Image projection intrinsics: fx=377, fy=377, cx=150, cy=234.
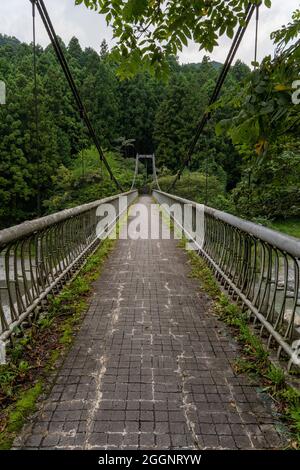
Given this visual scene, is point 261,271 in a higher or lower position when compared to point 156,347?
higher

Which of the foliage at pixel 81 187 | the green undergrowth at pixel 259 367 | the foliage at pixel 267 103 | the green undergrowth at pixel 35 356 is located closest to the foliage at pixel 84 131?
the foliage at pixel 81 187

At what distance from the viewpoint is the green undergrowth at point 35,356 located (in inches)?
68.3

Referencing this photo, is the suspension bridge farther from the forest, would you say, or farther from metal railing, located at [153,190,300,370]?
the forest

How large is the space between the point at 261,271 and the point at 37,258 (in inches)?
65.7

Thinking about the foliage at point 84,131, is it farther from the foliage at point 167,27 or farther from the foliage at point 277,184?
the foliage at point 167,27

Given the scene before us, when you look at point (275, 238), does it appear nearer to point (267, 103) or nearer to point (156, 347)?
point (267, 103)

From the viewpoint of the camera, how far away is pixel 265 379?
2.04 meters

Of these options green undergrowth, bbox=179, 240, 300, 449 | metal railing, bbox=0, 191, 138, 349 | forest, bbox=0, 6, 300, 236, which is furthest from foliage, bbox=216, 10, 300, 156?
metal railing, bbox=0, 191, 138, 349

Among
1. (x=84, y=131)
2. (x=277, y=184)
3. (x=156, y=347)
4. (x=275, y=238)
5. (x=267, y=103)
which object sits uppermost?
(x=84, y=131)

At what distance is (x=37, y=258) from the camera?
2.92 metres

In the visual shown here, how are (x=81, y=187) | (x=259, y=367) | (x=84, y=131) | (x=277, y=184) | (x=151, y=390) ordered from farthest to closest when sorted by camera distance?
(x=84, y=131) < (x=81, y=187) < (x=277, y=184) < (x=259, y=367) < (x=151, y=390)

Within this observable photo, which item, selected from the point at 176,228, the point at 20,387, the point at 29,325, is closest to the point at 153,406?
the point at 20,387

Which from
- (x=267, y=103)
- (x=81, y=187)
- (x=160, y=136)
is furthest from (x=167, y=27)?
(x=160, y=136)
